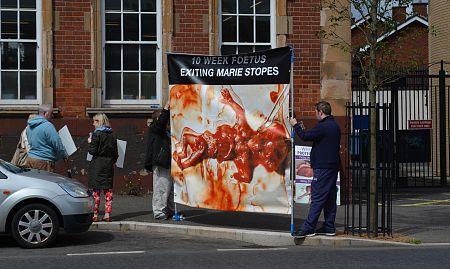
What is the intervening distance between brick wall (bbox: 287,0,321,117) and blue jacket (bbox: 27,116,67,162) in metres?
5.59

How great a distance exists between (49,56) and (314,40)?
5278 mm

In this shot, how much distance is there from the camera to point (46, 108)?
11.5m

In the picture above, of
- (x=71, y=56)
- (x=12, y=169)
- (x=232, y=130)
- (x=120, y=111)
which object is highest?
(x=71, y=56)

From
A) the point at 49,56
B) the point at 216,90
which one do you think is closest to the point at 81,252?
the point at 216,90

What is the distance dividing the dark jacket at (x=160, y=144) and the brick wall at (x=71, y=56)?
331 cm

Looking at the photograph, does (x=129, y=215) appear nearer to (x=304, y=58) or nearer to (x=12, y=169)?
(x=12, y=169)

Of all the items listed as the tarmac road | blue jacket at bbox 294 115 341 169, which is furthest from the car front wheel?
blue jacket at bbox 294 115 341 169

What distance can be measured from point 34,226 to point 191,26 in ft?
21.9

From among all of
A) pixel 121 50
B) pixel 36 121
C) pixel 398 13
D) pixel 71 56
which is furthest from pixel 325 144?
pixel 71 56

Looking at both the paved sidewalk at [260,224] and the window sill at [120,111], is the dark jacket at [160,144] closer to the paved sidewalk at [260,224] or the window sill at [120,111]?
the paved sidewalk at [260,224]

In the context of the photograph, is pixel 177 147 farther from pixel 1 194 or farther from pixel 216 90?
pixel 1 194

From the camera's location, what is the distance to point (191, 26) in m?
15.1

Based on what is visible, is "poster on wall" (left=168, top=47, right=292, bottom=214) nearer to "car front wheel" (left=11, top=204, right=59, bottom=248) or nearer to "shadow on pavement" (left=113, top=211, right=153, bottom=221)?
"shadow on pavement" (left=113, top=211, right=153, bottom=221)

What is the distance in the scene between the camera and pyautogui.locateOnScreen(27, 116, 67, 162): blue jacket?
37.3ft
